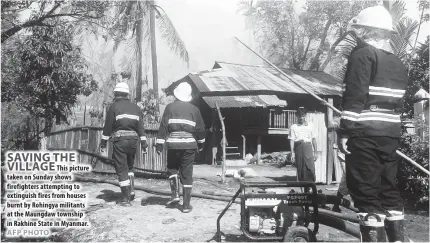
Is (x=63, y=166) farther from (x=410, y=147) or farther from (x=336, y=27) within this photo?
(x=336, y=27)

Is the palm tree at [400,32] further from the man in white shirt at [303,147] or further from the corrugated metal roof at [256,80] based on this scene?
the corrugated metal roof at [256,80]

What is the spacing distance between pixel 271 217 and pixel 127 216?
2.46 m

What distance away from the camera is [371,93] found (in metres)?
3.28

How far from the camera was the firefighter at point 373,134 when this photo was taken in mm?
3146

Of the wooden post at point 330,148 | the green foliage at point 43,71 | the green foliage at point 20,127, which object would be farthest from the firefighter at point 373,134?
the green foliage at point 43,71

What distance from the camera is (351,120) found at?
10.5 feet

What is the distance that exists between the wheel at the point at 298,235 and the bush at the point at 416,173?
11.8 feet

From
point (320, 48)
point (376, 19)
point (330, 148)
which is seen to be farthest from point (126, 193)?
point (320, 48)

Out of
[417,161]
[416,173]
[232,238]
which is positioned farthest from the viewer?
[416,173]

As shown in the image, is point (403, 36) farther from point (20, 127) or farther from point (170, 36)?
point (170, 36)

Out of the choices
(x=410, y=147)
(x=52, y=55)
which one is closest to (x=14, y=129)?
(x=52, y=55)

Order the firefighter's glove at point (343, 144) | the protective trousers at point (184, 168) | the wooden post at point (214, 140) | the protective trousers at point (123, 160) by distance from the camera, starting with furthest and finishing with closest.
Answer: the wooden post at point (214, 140)
the protective trousers at point (123, 160)
the protective trousers at point (184, 168)
the firefighter's glove at point (343, 144)

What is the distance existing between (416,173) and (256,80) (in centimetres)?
1413

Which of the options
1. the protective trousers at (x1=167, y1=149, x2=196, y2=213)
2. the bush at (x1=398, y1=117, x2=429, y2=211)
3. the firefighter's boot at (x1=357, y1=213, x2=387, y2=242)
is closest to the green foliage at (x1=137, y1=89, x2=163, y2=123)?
the protective trousers at (x1=167, y1=149, x2=196, y2=213)
